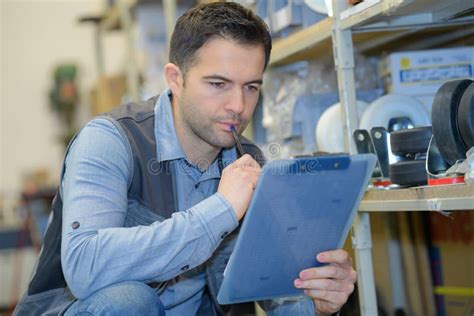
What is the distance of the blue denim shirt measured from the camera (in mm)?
1234

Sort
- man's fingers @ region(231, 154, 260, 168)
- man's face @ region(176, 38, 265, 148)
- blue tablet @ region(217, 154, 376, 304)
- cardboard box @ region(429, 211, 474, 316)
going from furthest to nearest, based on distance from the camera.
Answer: cardboard box @ region(429, 211, 474, 316), man's face @ region(176, 38, 265, 148), man's fingers @ region(231, 154, 260, 168), blue tablet @ region(217, 154, 376, 304)

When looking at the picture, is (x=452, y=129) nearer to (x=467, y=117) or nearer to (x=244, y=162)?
(x=467, y=117)

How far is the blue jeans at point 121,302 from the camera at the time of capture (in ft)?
4.05

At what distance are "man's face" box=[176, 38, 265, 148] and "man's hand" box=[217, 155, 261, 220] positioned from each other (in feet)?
0.54

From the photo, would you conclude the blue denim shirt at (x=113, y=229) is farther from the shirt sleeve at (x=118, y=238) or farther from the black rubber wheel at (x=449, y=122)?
the black rubber wheel at (x=449, y=122)

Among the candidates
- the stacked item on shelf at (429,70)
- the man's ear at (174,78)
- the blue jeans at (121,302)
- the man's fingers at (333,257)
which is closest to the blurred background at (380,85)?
the stacked item on shelf at (429,70)

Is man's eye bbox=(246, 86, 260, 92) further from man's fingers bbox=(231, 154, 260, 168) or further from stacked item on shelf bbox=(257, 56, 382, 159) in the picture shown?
stacked item on shelf bbox=(257, 56, 382, 159)

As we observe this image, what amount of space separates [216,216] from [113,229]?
0.18m

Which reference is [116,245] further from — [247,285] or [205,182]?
[205,182]

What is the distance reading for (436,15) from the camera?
1.65 metres

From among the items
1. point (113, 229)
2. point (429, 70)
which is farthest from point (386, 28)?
point (113, 229)

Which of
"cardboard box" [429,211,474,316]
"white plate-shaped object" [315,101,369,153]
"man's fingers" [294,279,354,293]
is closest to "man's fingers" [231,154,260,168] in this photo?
"man's fingers" [294,279,354,293]

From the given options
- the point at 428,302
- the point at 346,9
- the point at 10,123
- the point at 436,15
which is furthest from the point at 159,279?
the point at 10,123

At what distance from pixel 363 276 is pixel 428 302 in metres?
0.62
